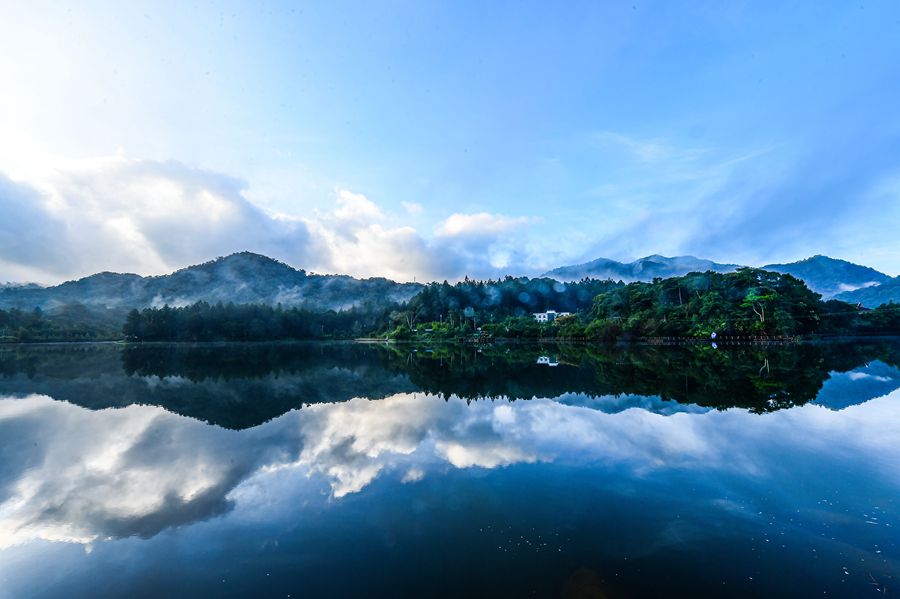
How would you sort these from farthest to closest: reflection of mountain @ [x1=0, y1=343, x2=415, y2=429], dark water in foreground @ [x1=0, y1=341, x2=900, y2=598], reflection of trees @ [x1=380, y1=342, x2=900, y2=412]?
reflection of trees @ [x1=380, y1=342, x2=900, y2=412]
reflection of mountain @ [x1=0, y1=343, x2=415, y2=429]
dark water in foreground @ [x1=0, y1=341, x2=900, y2=598]

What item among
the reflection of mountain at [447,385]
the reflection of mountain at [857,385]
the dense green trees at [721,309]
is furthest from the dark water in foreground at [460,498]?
the dense green trees at [721,309]

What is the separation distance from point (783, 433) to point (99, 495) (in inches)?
682

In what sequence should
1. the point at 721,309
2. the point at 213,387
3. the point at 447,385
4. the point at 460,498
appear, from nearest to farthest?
the point at 460,498 → the point at 213,387 → the point at 447,385 → the point at 721,309

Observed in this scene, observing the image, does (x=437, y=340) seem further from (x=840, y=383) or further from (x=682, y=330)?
(x=840, y=383)

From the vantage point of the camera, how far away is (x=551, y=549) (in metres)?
6.05

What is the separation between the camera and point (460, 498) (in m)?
8.09

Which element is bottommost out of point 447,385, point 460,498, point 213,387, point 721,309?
point 460,498

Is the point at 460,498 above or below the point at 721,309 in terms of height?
below

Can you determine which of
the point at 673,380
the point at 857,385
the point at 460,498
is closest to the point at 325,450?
the point at 460,498

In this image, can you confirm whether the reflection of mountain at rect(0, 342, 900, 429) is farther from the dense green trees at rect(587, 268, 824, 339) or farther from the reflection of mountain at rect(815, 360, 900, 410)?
the dense green trees at rect(587, 268, 824, 339)

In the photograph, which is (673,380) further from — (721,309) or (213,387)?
(721,309)

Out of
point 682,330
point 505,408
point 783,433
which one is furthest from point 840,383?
point 682,330

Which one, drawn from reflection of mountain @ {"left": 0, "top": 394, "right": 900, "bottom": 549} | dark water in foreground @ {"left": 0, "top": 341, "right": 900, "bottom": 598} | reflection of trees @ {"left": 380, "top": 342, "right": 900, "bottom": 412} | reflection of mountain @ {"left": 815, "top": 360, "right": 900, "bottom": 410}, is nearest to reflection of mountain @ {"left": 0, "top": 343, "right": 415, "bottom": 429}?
dark water in foreground @ {"left": 0, "top": 341, "right": 900, "bottom": 598}

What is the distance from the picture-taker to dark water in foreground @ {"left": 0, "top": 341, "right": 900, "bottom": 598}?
217 inches
